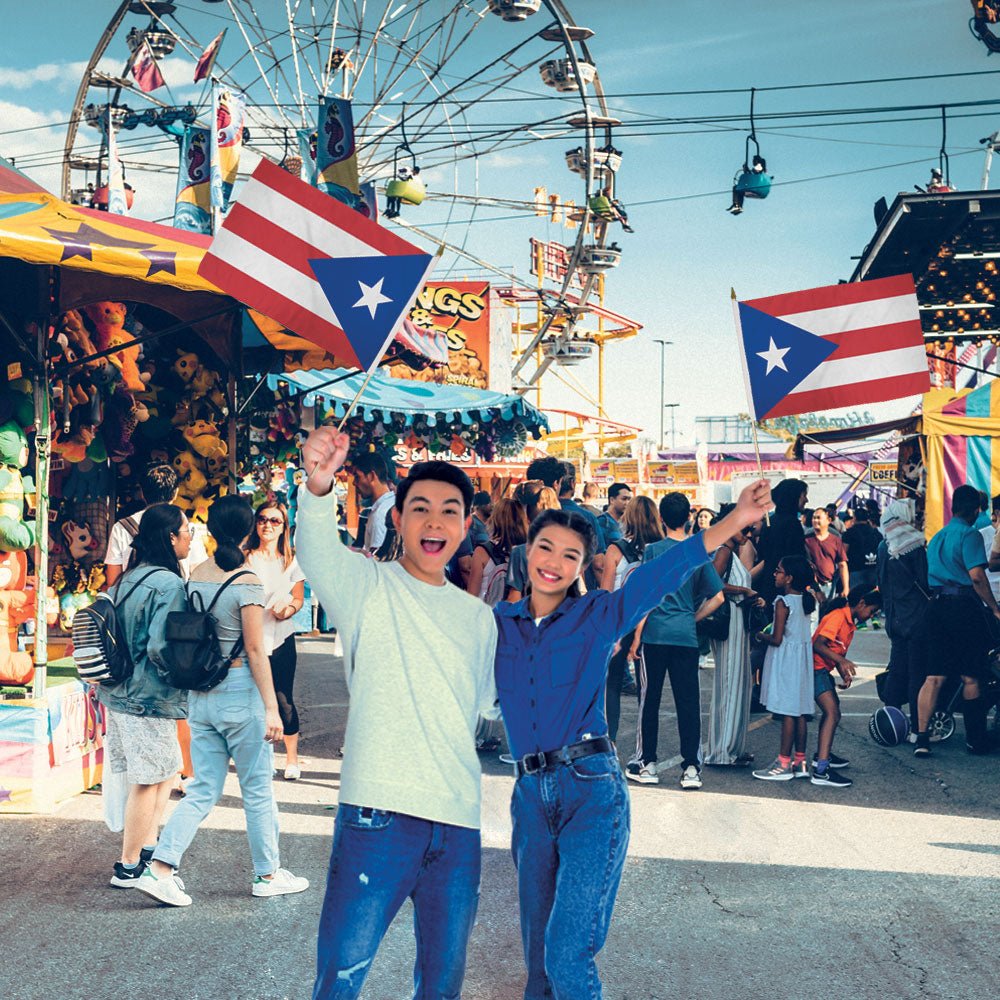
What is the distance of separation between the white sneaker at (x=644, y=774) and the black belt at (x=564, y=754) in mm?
4547

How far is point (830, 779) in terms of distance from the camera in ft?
25.7

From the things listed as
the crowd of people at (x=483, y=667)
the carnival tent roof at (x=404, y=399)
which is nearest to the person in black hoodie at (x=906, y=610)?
the crowd of people at (x=483, y=667)

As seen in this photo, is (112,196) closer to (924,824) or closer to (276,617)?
(276,617)

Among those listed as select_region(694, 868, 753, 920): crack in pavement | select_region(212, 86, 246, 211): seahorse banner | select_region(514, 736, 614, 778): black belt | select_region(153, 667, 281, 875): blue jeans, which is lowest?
select_region(694, 868, 753, 920): crack in pavement

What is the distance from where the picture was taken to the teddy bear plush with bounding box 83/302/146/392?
8.79 metres

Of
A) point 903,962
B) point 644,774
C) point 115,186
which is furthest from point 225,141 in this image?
point 903,962

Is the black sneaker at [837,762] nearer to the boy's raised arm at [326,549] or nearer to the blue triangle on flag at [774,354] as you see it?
the blue triangle on flag at [774,354]

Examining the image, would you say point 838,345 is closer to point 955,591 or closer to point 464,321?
point 955,591

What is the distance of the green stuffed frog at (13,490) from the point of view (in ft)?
24.2

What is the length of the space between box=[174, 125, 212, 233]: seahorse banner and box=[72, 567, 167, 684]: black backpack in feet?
15.6

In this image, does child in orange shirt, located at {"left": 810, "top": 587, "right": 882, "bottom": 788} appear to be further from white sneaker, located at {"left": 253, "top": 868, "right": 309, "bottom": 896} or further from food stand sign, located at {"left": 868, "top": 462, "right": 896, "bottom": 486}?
food stand sign, located at {"left": 868, "top": 462, "right": 896, "bottom": 486}

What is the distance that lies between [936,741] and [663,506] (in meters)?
3.17

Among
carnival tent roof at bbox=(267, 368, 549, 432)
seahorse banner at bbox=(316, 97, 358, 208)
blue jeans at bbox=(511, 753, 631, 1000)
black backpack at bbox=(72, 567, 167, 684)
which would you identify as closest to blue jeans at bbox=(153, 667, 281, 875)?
black backpack at bbox=(72, 567, 167, 684)

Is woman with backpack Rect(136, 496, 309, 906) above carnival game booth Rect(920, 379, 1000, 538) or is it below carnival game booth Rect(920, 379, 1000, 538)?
below
